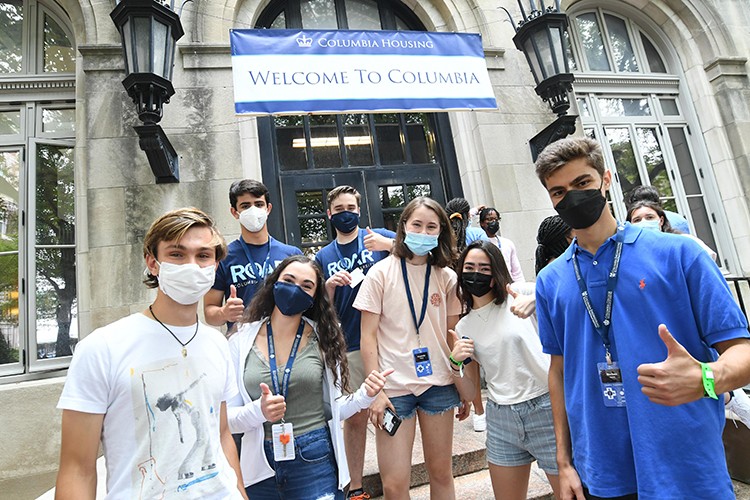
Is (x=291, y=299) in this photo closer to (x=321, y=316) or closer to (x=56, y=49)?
(x=321, y=316)

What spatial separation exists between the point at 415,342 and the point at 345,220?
1087 millimetres

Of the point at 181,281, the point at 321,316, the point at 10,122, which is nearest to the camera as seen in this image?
the point at 181,281

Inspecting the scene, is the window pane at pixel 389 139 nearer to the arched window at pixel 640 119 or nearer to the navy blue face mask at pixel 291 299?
the arched window at pixel 640 119

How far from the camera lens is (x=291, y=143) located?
18.7ft

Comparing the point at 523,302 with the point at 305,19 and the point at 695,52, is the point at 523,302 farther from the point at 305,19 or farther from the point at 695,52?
the point at 695,52

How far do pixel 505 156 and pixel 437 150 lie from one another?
1008mm

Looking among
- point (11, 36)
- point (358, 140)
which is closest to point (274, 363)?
→ point (358, 140)

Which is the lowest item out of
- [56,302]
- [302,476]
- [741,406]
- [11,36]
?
[741,406]

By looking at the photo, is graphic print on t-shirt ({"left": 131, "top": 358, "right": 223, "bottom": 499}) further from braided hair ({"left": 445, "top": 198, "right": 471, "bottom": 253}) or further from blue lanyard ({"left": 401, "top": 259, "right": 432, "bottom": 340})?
braided hair ({"left": 445, "top": 198, "right": 471, "bottom": 253})

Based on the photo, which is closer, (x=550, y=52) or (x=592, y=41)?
(x=550, y=52)

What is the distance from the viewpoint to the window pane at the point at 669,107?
7.44 metres

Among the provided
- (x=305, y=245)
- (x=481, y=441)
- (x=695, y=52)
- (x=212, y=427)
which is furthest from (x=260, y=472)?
(x=695, y=52)

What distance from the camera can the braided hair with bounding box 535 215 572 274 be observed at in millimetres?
2484

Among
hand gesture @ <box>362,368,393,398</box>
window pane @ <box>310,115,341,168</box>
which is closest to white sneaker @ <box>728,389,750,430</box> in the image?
hand gesture @ <box>362,368,393,398</box>
